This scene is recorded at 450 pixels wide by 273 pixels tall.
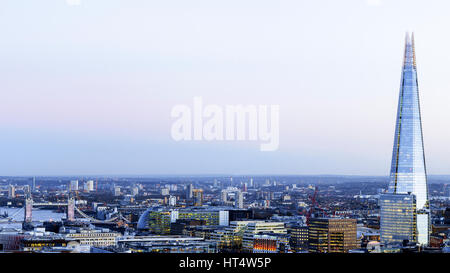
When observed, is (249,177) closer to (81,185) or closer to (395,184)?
(81,185)

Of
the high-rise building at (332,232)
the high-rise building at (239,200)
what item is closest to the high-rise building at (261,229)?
the high-rise building at (332,232)

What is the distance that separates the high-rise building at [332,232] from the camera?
36.4 ft

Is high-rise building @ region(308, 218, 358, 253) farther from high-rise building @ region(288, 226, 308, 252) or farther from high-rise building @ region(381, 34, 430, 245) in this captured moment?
high-rise building @ region(381, 34, 430, 245)

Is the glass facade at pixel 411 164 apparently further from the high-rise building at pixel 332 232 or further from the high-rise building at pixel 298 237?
the high-rise building at pixel 298 237

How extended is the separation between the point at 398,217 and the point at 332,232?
1.96 m

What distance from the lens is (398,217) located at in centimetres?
1298

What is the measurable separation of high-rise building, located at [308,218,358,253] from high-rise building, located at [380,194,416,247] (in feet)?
1.76

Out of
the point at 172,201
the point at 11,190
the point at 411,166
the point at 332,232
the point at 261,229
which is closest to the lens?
the point at 11,190

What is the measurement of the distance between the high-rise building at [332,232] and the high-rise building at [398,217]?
54 cm

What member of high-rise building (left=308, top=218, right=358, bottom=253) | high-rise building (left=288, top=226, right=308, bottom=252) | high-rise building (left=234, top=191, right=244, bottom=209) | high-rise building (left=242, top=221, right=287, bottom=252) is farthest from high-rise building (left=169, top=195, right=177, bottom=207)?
high-rise building (left=308, top=218, right=358, bottom=253)

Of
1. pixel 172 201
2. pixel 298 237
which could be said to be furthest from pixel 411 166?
pixel 172 201

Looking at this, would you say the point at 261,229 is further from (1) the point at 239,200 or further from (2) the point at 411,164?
(1) the point at 239,200
